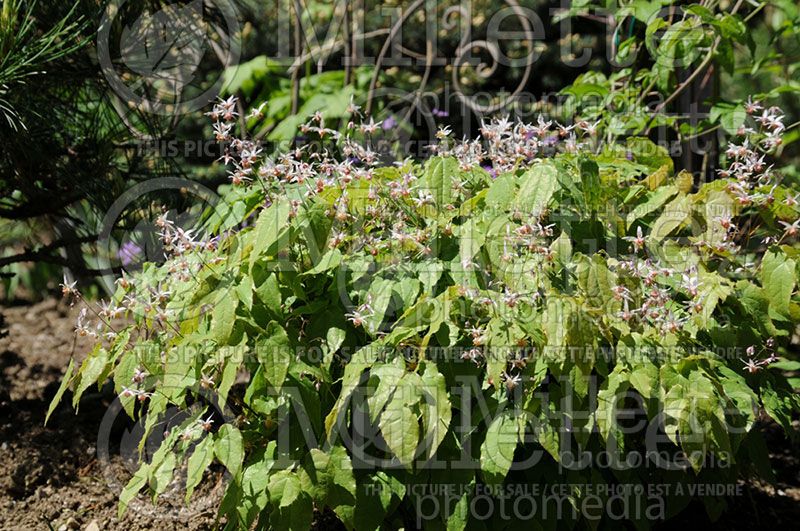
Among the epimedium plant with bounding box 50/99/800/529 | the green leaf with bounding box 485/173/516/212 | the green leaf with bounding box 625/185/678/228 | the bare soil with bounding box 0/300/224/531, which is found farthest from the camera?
the bare soil with bounding box 0/300/224/531

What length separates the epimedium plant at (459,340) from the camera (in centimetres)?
161

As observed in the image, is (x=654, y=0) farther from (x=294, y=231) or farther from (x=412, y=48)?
(x=412, y=48)

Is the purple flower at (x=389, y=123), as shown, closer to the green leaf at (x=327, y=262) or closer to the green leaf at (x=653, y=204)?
the green leaf at (x=653, y=204)

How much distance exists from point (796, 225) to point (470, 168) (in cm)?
68

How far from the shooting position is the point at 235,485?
1678mm

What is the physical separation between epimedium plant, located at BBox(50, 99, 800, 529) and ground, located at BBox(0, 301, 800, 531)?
0.43m

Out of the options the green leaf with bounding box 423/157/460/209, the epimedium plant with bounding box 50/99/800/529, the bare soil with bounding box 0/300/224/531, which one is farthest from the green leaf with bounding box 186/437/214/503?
the green leaf with bounding box 423/157/460/209

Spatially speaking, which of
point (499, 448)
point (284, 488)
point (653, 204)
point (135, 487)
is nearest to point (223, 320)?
point (284, 488)

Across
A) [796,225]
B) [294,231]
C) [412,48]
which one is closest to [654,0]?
[796,225]

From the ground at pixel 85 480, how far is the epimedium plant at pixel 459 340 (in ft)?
1.42

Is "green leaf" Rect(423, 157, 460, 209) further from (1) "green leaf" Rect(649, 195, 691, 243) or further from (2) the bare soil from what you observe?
(2) the bare soil

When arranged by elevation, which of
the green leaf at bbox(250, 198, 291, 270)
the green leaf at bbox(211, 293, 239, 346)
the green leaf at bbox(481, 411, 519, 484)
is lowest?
the green leaf at bbox(481, 411, 519, 484)

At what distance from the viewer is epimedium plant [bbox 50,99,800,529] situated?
1608mm

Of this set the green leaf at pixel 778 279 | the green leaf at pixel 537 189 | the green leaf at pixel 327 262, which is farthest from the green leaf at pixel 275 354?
the green leaf at pixel 778 279
